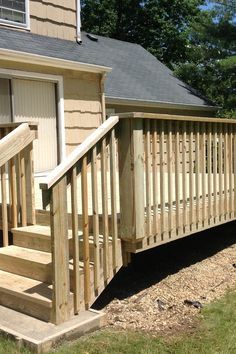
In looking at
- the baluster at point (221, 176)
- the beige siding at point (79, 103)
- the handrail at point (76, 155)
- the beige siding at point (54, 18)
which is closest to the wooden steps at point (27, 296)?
the handrail at point (76, 155)

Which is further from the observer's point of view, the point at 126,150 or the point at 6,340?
the point at 126,150

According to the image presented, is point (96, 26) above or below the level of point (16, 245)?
above

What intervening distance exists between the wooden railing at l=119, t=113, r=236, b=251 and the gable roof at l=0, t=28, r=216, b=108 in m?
4.57

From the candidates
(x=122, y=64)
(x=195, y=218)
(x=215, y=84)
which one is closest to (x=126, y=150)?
(x=195, y=218)

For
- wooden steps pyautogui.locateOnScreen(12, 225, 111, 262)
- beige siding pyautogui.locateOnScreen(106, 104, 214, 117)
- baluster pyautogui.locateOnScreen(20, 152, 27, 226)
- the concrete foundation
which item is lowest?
the concrete foundation

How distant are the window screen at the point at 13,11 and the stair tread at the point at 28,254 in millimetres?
6444

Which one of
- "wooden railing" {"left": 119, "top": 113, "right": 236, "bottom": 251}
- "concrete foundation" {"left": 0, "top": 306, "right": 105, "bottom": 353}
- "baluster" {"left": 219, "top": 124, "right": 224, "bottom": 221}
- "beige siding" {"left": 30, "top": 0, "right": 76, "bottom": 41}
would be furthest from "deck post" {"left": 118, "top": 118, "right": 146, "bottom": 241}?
"beige siding" {"left": 30, "top": 0, "right": 76, "bottom": 41}

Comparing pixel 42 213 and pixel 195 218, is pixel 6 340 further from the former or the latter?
pixel 195 218

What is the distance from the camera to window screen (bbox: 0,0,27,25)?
9.96 metres

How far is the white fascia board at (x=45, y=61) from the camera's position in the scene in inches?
337

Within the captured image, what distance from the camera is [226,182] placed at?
19.7 feet

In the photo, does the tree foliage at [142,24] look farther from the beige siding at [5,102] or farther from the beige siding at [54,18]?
the beige siding at [5,102]

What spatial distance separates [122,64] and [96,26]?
17014mm

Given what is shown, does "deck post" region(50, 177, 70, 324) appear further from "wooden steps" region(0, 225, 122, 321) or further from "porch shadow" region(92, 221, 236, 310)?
"porch shadow" region(92, 221, 236, 310)
